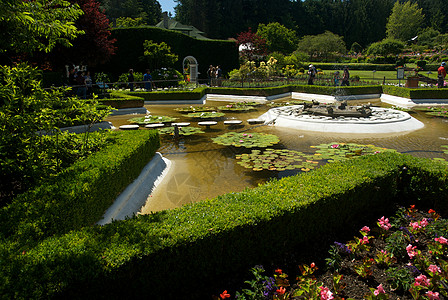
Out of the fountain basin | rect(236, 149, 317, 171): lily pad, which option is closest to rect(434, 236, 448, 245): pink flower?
rect(236, 149, 317, 171): lily pad

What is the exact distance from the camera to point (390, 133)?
11023 mm

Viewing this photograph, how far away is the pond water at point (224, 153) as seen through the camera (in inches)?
250

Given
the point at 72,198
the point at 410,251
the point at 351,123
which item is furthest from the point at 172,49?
the point at 410,251

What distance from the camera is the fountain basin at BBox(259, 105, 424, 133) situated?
11153mm

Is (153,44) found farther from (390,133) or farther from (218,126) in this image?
(390,133)

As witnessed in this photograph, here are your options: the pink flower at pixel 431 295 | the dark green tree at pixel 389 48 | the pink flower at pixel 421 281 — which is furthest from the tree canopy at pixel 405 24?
the pink flower at pixel 431 295

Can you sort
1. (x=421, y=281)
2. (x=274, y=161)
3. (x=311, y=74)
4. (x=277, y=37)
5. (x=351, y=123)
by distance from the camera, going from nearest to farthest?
(x=421, y=281) → (x=274, y=161) → (x=351, y=123) → (x=311, y=74) → (x=277, y=37)

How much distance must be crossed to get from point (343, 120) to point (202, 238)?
9972mm

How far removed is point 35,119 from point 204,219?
387cm

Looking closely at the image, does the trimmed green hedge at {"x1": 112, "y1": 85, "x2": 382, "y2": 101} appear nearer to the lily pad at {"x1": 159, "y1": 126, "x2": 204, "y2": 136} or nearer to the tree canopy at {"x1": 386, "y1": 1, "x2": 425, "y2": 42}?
the lily pad at {"x1": 159, "y1": 126, "x2": 204, "y2": 136}

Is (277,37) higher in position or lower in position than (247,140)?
higher

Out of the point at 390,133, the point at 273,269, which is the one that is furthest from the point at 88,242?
the point at 390,133

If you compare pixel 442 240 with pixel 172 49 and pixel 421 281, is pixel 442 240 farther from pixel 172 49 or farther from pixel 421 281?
pixel 172 49

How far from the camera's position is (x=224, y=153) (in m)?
8.90
